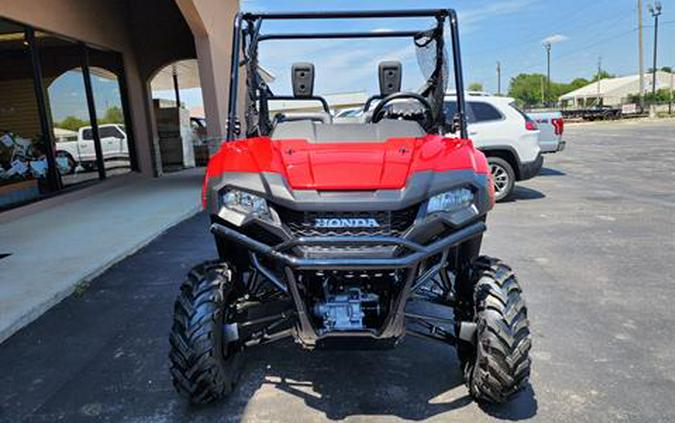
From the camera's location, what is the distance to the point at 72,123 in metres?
10.9

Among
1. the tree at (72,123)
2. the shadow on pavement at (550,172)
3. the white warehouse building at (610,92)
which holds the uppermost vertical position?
the white warehouse building at (610,92)

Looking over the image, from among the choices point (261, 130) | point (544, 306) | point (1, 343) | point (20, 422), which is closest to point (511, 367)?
point (544, 306)

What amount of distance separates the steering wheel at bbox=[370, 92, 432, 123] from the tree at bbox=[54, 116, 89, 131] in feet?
28.4

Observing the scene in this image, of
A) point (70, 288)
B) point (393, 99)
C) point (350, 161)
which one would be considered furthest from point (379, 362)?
point (70, 288)

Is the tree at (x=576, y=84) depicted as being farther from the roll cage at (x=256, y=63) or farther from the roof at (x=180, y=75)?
the roll cage at (x=256, y=63)

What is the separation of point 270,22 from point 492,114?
5.88 metres

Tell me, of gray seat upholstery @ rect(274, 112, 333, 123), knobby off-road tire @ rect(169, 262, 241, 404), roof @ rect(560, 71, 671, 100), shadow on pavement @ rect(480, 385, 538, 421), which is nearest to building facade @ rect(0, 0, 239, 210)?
gray seat upholstery @ rect(274, 112, 333, 123)

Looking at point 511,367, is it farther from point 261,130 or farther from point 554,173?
point 554,173

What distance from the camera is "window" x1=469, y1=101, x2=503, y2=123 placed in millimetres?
Result: 8750

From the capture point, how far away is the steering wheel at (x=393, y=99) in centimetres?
335

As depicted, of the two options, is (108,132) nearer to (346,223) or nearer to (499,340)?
(346,223)

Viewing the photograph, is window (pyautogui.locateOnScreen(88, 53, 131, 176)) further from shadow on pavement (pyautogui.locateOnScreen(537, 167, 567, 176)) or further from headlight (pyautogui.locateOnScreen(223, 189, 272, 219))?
headlight (pyautogui.locateOnScreen(223, 189, 272, 219))

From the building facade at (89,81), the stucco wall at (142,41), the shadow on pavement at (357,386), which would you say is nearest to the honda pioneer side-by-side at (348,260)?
the shadow on pavement at (357,386)

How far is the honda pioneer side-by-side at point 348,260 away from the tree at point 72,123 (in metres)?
8.76
